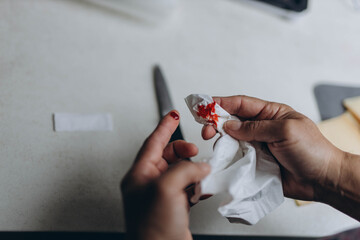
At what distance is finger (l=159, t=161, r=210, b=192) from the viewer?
1.51ft

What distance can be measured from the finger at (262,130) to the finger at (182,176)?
0.12 meters

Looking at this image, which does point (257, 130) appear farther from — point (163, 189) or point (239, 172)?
point (163, 189)

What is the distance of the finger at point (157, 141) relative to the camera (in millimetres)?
525

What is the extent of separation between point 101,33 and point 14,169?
1.40ft

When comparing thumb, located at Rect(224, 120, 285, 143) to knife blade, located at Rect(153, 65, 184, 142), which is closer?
thumb, located at Rect(224, 120, 285, 143)

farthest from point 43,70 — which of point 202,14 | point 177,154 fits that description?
point 202,14

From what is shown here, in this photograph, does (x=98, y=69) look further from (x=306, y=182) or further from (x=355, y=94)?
(x=355, y=94)

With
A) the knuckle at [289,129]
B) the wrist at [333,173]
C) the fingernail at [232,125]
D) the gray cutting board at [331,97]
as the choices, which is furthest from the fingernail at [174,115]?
the gray cutting board at [331,97]

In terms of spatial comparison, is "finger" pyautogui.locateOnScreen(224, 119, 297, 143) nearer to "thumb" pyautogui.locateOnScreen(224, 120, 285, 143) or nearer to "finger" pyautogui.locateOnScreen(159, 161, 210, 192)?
"thumb" pyautogui.locateOnScreen(224, 120, 285, 143)

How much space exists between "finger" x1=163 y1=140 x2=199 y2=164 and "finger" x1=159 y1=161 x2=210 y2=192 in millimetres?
76

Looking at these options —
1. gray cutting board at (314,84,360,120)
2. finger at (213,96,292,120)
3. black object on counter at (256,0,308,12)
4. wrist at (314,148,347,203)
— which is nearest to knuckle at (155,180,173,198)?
finger at (213,96,292,120)

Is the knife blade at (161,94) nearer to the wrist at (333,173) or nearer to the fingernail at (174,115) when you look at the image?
the fingernail at (174,115)

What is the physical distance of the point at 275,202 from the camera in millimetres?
597

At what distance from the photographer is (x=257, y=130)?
22.6 inches
